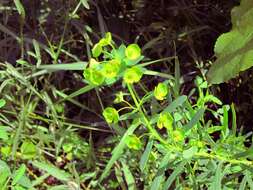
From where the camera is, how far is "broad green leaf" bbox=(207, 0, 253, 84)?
108cm

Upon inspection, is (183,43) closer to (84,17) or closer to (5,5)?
(84,17)

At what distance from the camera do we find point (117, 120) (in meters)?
0.88

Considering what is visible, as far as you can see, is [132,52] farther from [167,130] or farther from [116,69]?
[167,130]

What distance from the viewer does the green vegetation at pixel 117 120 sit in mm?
889

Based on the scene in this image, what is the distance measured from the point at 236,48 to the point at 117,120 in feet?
1.11

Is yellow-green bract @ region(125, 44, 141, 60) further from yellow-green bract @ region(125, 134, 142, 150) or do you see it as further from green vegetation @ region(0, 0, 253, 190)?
yellow-green bract @ region(125, 134, 142, 150)

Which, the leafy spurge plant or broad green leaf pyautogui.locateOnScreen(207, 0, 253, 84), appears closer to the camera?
the leafy spurge plant

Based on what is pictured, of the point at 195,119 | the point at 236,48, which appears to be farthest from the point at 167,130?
the point at 236,48

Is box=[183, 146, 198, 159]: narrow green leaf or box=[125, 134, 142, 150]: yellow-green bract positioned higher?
box=[125, 134, 142, 150]: yellow-green bract

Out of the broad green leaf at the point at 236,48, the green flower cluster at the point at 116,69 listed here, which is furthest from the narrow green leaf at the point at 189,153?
the broad green leaf at the point at 236,48

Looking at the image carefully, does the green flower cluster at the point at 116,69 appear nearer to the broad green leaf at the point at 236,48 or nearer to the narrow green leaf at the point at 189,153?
the narrow green leaf at the point at 189,153

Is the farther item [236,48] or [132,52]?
[236,48]

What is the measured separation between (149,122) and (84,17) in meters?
0.63

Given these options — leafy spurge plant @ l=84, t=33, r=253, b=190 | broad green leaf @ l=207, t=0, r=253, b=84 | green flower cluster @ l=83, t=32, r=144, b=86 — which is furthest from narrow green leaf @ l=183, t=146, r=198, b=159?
broad green leaf @ l=207, t=0, r=253, b=84
